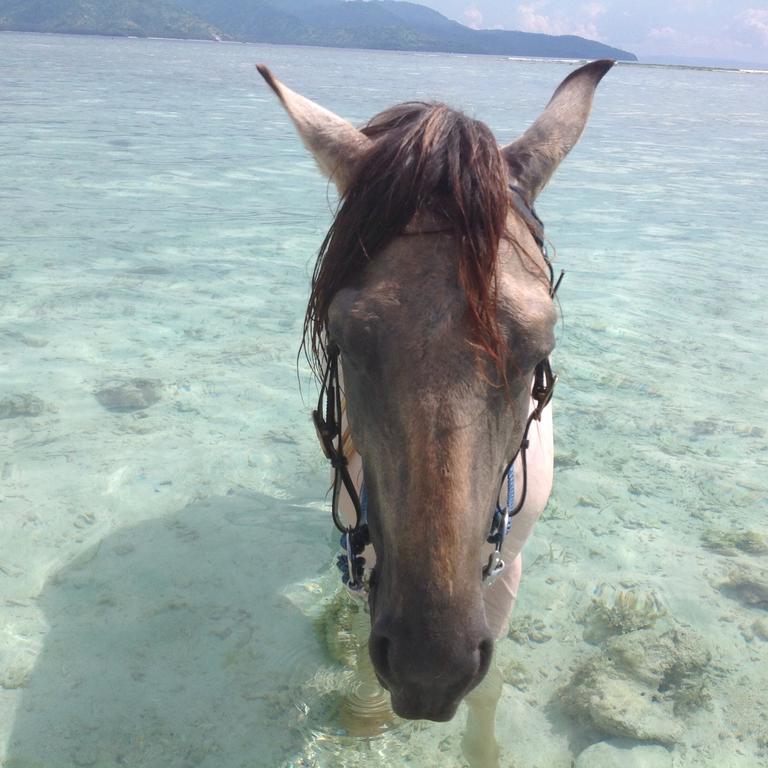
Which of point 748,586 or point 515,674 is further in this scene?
point 748,586

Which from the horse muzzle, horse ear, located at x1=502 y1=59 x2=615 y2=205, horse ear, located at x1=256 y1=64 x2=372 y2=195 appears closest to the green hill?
horse ear, located at x1=256 y1=64 x2=372 y2=195

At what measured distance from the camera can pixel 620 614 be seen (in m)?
3.72

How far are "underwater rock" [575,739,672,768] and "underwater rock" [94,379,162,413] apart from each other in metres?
3.80

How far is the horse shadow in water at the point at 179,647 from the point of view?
297cm

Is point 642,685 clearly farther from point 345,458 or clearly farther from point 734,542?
point 345,458

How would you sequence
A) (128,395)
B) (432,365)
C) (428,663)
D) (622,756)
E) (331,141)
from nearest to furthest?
(428,663) < (432,365) < (331,141) < (622,756) < (128,395)

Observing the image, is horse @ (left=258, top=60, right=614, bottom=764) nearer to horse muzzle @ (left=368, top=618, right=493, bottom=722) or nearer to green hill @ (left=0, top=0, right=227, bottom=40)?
horse muzzle @ (left=368, top=618, right=493, bottom=722)

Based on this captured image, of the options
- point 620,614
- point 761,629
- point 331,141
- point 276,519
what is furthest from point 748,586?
point 331,141

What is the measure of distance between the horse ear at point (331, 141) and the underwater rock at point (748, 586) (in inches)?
117

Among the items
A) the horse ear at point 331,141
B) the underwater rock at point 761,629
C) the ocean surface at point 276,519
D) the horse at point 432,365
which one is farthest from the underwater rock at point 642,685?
the horse ear at point 331,141

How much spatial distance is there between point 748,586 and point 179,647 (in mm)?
2926

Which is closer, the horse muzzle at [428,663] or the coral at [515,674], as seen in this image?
the horse muzzle at [428,663]

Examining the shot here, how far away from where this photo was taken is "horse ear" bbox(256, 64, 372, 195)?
8.01 ft

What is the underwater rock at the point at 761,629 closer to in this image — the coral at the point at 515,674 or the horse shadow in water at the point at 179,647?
the coral at the point at 515,674
